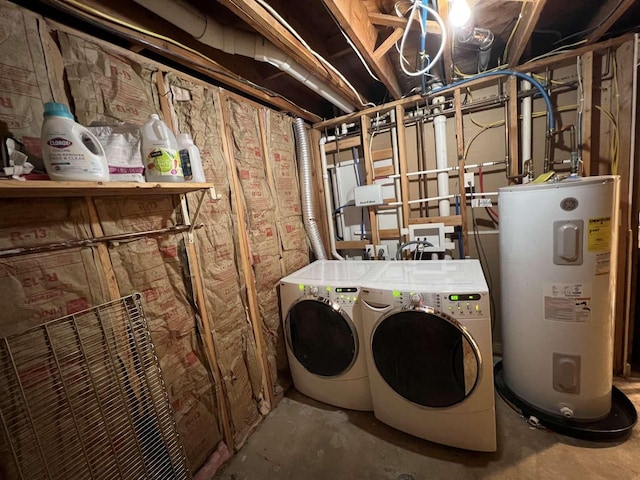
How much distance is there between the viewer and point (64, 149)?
0.81m

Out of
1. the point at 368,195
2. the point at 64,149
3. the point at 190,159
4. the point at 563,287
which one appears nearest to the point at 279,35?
the point at 190,159

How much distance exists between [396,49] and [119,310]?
2.28 meters

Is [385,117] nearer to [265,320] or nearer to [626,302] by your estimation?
[265,320]

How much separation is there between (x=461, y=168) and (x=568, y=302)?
43.0 inches

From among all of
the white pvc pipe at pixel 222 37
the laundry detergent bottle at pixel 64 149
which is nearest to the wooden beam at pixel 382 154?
the white pvc pipe at pixel 222 37

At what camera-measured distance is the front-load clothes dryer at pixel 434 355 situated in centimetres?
127

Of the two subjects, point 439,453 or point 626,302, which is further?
point 626,302

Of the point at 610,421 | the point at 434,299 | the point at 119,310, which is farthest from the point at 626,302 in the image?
the point at 119,310

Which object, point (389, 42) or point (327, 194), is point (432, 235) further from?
point (389, 42)

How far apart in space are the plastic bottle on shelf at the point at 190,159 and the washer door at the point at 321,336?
99cm

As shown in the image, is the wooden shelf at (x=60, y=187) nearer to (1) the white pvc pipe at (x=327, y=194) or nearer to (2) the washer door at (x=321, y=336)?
(2) the washer door at (x=321, y=336)

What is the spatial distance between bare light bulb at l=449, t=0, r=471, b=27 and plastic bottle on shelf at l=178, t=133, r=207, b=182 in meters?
1.37

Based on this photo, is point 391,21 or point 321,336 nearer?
point 391,21

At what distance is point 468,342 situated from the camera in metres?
1.26
